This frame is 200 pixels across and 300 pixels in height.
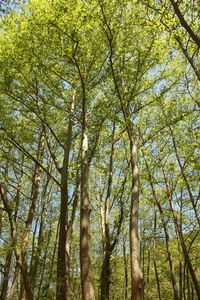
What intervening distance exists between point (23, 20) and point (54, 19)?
79.6 inches

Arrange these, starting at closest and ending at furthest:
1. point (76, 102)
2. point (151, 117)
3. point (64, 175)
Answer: point (64, 175)
point (76, 102)
point (151, 117)

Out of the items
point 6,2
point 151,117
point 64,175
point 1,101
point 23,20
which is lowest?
point 64,175

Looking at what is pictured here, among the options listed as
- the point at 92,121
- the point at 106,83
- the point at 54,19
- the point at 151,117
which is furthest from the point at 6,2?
the point at 151,117

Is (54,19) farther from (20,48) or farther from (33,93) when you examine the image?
(33,93)

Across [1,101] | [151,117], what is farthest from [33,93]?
[151,117]

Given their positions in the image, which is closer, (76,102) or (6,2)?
(6,2)

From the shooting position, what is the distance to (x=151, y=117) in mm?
12781

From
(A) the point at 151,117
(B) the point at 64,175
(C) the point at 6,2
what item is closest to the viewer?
(C) the point at 6,2

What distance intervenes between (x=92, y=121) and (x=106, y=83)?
1.89m

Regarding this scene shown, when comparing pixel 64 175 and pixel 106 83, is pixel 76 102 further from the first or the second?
pixel 64 175

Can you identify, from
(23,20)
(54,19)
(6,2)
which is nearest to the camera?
(6,2)

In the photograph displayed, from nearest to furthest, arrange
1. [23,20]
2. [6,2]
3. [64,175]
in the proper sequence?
[6,2] < [64,175] < [23,20]

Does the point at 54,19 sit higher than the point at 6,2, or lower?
higher

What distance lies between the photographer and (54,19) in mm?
7891
